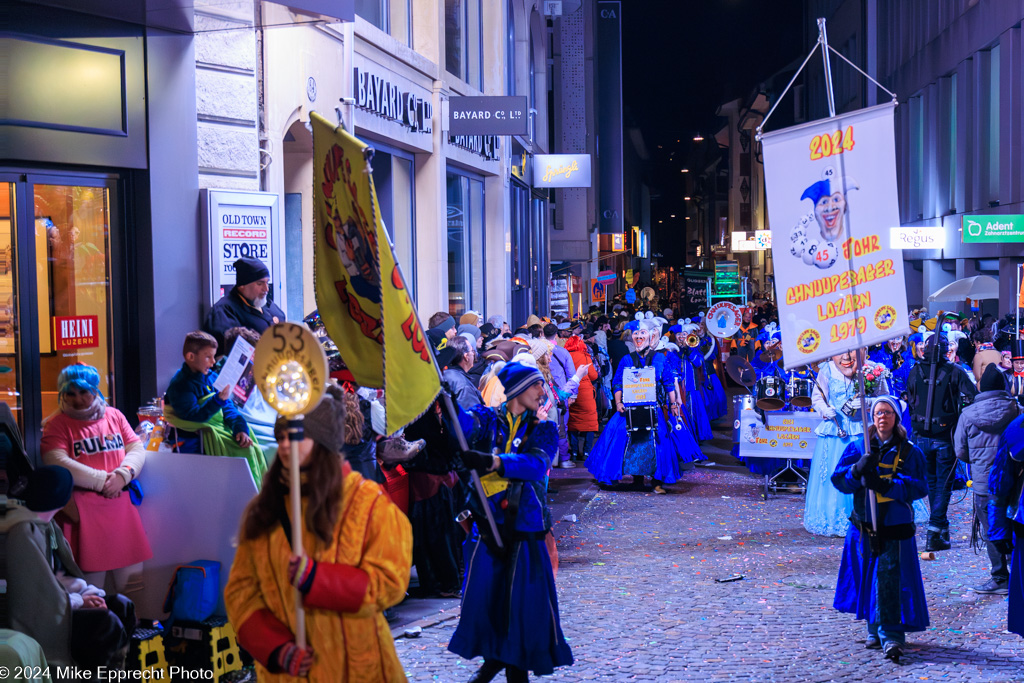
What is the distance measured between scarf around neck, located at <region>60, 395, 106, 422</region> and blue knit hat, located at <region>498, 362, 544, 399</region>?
7.83 ft

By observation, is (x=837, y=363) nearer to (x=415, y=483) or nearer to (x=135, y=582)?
(x=415, y=483)

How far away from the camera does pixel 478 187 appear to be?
2136 cm

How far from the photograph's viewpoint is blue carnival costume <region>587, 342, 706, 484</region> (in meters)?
12.9

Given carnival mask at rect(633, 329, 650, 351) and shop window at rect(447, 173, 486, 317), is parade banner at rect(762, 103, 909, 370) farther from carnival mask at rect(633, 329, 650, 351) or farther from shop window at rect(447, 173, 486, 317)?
shop window at rect(447, 173, 486, 317)

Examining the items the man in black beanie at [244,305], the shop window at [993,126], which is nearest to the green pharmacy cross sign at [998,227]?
the shop window at [993,126]

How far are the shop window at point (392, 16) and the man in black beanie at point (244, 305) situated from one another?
738 centimetres

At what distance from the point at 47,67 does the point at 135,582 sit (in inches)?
158

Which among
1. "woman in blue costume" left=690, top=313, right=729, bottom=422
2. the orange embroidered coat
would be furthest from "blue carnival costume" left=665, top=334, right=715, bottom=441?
the orange embroidered coat

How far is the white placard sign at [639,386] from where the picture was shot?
12.9m

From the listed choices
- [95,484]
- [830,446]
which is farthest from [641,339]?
[95,484]

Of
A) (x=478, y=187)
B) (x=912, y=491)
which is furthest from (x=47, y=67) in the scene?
(x=478, y=187)

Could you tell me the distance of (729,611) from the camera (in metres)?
7.90

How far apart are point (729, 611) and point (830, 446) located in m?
3.04

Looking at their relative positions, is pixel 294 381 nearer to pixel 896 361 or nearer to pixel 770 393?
pixel 770 393
